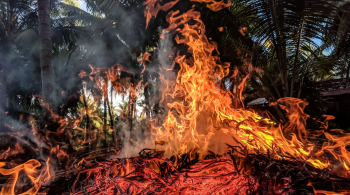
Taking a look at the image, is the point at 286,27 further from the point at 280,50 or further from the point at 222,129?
the point at 222,129

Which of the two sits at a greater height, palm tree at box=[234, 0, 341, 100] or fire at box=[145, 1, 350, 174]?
palm tree at box=[234, 0, 341, 100]

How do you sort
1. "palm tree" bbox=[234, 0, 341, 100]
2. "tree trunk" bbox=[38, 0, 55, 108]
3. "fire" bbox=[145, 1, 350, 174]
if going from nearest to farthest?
"fire" bbox=[145, 1, 350, 174]
"palm tree" bbox=[234, 0, 341, 100]
"tree trunk" bbox=[38, 0, 55, 108]

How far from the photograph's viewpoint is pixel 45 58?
15.1 feet

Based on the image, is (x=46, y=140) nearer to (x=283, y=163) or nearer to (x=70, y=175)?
(x=70, y=175)

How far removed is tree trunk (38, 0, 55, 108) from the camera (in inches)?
177

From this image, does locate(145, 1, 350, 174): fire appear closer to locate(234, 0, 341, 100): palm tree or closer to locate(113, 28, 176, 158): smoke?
locate(113, 28, 176, 158): smoke

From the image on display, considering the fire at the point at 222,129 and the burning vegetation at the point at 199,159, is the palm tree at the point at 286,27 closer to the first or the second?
the burning vegetation at the point at 199,159

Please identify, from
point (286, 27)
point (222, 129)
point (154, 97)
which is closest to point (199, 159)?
point (222, 129)

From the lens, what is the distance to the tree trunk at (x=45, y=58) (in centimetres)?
450

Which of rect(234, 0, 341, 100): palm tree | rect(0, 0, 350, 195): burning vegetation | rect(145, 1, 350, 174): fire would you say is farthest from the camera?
rect(234, 0, 341, 100): palm tree

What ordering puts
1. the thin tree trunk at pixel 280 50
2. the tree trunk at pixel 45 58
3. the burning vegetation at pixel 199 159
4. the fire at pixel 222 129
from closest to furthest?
1. the burning vegetation at pixel 199 159
2. the fire at pixel 222 129
3. the tree trunk at pixel 45 58
4. the thin tree trunk at pixel 280 50

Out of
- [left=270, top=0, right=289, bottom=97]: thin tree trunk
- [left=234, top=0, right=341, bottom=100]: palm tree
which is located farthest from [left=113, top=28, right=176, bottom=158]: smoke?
[left=270, top=0, right=289, bottom=97]: thin tree trunk

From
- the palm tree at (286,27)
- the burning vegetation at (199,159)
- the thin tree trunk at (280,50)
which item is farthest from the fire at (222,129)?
the palm tree at (286,27)

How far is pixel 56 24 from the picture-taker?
10.8 meters
